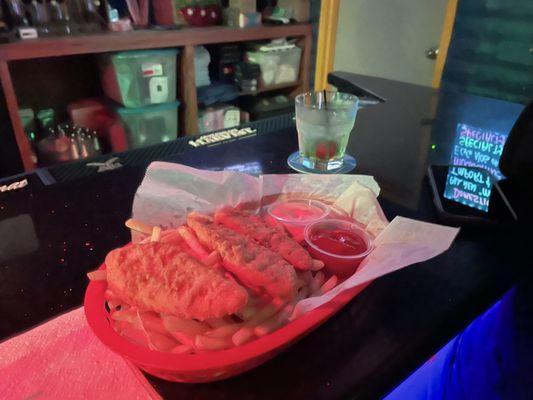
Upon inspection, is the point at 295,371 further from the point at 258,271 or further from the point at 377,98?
the point at 377,98

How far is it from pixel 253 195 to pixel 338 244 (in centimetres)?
17

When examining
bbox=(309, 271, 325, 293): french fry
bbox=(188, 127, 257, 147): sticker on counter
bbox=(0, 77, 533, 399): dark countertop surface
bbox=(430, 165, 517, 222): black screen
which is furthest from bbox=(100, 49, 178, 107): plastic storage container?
bbox=(309, 271, 325, 293): french fry

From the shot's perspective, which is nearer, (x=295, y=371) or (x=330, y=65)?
(x=295, y=371)

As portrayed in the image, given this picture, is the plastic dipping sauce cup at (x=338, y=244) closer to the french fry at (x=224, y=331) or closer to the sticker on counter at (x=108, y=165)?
the french fry at (x=224, y=331)

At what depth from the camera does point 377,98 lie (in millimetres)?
1326

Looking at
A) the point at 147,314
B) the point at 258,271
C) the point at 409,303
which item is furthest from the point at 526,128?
the point at 147,314

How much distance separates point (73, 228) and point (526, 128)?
0.73 meters

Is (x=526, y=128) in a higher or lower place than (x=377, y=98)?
higher

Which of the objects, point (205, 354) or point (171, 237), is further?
point (171, 237)

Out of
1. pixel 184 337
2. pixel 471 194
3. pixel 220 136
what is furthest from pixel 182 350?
pixel 220 136

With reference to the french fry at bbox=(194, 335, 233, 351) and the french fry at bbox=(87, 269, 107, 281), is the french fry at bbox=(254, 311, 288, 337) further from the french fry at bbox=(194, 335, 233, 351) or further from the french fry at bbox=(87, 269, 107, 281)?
the french fry at bbox=(87, 269, 107, 281)

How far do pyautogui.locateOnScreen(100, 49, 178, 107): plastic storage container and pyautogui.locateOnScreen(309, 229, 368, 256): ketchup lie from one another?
1.80 meters

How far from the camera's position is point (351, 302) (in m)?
0.47

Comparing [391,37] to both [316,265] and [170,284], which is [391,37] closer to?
[316,265]
